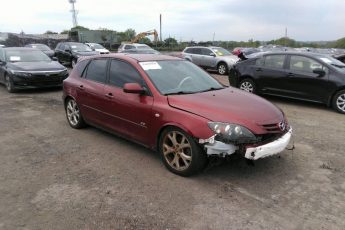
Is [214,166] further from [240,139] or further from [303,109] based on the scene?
[303,109]

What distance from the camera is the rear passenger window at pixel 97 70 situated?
19.6ft

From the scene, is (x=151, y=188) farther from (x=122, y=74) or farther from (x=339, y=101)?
(x=339, y=101)

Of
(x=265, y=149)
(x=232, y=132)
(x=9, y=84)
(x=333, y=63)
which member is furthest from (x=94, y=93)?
(x=9, y=84)

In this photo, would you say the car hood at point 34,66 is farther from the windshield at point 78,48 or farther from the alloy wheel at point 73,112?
the windshield at point 78,48

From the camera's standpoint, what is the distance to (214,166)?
486cm

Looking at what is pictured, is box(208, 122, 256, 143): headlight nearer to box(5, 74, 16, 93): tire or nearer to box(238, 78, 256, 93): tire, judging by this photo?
box(238, 78, 256, 93): tire

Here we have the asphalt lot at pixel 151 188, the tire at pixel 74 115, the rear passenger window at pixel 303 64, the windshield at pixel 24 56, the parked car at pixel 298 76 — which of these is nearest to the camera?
the asphalt lot at pixel 151 188

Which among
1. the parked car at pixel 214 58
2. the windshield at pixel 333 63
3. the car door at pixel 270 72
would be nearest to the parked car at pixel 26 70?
the car door at pixel 270 72

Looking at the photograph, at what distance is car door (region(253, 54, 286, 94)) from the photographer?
31.8 feet

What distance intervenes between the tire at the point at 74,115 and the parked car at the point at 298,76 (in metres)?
5.61

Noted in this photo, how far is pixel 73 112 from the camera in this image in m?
6.92

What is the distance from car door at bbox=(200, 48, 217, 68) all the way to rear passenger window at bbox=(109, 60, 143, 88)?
1356cm

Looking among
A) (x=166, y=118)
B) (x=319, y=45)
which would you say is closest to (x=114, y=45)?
(x=319, y=45)

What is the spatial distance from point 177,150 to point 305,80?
584cm
